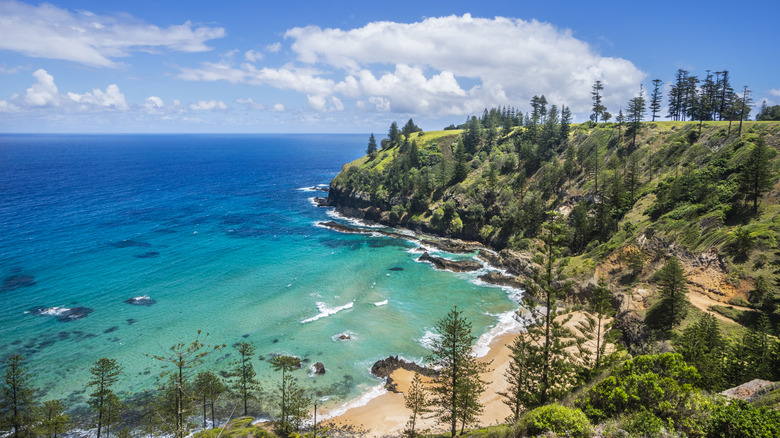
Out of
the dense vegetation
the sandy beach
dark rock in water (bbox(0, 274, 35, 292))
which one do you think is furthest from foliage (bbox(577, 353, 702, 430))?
dark rock in water (bbox(0, 274, 35, 292))

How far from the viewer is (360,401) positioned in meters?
37.4

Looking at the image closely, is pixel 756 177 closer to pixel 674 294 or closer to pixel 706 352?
pixel 674 294

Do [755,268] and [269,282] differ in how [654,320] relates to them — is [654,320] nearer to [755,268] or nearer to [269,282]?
[755,268]

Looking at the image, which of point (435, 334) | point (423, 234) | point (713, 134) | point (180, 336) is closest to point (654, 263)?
point (435, 334)

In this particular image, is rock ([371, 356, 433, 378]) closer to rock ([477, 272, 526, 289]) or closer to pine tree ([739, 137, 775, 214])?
rock ([477, 272, 526, 289])

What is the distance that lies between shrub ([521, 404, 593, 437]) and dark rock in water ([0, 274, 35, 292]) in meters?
76.9

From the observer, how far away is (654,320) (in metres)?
37.7

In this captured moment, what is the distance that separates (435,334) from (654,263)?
30.9m

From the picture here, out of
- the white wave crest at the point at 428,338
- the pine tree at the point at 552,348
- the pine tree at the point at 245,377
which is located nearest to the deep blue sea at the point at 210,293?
the white wave crest at the point at 428,338

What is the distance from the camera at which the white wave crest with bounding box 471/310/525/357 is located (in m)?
44.9

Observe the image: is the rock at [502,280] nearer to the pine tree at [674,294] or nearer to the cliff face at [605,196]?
the cliff face at [605,196]

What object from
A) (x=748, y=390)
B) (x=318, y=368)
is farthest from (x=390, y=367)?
(x=748, y=390)

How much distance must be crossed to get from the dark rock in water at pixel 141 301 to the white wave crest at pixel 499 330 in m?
48.7

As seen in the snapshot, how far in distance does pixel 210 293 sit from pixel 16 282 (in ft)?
104
